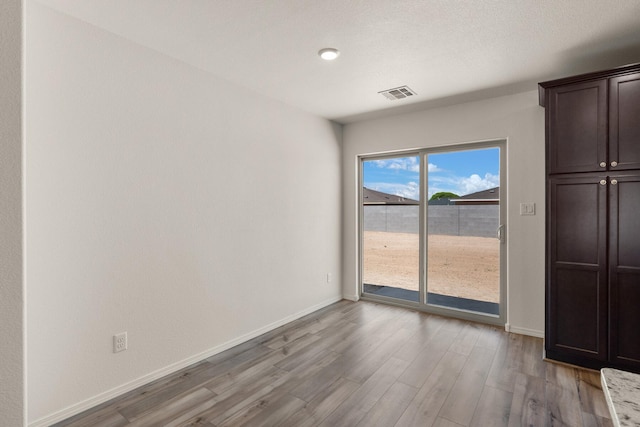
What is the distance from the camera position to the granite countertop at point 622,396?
0.70 metres

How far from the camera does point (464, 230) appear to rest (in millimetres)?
3750

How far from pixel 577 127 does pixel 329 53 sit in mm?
2103

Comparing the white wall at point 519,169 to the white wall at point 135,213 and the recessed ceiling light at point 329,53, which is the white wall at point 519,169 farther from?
the white wall at point 135,213

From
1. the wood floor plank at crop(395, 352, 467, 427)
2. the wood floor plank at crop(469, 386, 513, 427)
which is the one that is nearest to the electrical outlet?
the wood floor plank at crop(395, 352, 467, 427)

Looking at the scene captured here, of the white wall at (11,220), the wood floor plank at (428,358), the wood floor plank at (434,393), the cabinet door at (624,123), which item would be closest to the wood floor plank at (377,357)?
the wood floor plank at (428,358)

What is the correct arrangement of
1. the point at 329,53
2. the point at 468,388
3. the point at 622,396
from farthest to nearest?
the point at 329,53
the point at 468,388
the point at 622,396

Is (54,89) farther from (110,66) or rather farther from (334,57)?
(334,57)

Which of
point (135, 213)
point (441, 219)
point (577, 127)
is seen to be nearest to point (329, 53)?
point (135, 213)

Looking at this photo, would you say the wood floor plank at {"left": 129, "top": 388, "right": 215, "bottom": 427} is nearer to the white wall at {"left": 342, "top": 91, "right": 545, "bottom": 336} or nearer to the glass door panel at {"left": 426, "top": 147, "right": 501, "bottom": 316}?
the glass door panel at {"left": 426, "top": 147, "right": 501, "bottom": 316}

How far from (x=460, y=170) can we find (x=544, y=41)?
5.53 feet

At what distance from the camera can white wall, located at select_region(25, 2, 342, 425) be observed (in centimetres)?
190

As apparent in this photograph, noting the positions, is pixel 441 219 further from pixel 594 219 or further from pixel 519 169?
pixel 594 219

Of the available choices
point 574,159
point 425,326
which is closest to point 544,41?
point 574,159

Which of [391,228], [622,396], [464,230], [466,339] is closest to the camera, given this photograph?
[622,396]
